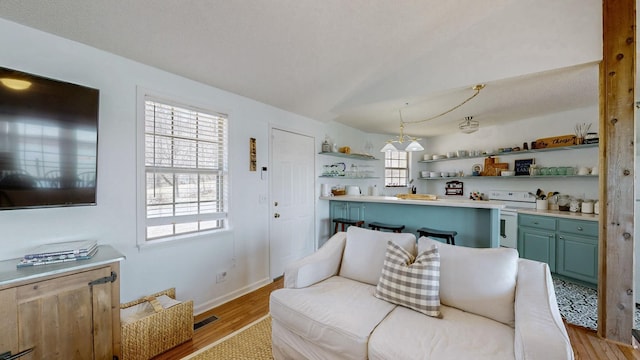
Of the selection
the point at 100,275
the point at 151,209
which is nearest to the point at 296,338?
the point at 100,275

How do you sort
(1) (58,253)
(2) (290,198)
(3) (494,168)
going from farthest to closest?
(3) (494,168), (2) (290,198), (1) (58,253)

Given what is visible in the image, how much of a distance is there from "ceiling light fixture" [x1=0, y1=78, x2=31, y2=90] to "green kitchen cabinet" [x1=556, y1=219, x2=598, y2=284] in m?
5.46

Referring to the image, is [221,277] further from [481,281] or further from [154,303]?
[481,281]

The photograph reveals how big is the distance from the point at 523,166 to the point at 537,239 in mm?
1413

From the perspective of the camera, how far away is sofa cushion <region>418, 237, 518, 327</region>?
1.56 meters

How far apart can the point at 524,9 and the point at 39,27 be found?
3.96m

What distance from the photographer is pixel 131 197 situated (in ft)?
7.06

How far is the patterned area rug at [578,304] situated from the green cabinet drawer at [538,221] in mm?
732

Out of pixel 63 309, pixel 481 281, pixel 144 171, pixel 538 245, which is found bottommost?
pixel 538 245

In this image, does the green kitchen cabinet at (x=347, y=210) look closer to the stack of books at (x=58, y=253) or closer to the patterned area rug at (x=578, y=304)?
the patterned area rug at (x=578, y=304)

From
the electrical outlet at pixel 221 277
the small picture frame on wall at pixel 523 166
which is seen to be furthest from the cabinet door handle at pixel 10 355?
the small picture frame on wall at pixel 523 166

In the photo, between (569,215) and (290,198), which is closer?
(569,215)

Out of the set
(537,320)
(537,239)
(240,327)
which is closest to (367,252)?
(537,320)

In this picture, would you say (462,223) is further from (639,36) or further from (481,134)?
(481,134)
